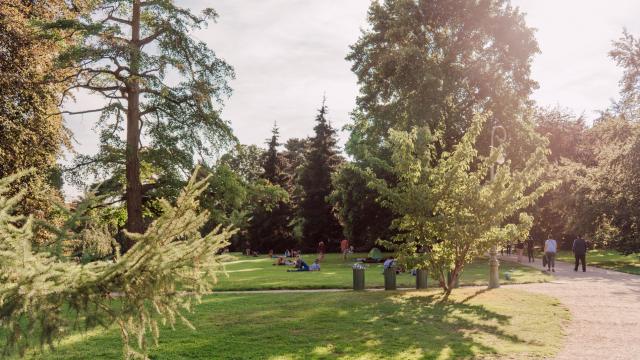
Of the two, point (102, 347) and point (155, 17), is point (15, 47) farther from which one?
point (102, 347)

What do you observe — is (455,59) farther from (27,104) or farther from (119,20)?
(27,104)

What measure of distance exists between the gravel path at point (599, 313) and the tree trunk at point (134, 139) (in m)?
14.0

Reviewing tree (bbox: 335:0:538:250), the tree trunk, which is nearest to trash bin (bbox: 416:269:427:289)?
the tree trunk

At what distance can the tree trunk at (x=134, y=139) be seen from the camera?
18047 mm

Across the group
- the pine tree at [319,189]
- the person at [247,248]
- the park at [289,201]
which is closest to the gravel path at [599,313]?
the park at [289,201]

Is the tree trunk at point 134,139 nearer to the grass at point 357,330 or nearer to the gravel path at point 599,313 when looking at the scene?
the grass at point 357,330

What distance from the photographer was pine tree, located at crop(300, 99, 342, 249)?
5028 centimetres

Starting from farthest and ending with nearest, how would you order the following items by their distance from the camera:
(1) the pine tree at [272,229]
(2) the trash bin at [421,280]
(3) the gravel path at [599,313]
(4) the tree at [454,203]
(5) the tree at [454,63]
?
(1) the pine tree at [272,229] < (5) the tree at [454,63] < (2) the trash bin at [421,280] < (4) the tree at [454,203] < (3) the gravel path at [599,313]

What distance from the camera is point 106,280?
4.53 metres

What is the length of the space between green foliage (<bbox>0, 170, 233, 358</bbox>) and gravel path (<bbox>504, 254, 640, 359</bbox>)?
7956 millimetres

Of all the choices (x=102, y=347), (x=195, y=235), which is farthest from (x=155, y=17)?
(x=195, y=235)

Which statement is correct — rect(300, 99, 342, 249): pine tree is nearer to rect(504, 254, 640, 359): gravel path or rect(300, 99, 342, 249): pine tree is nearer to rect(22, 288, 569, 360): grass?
rect(504, 254, 640, 359): gravel path

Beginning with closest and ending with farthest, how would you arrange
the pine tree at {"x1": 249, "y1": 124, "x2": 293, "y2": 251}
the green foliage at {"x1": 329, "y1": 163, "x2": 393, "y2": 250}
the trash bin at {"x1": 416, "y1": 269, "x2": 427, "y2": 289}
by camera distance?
the trash bin at {"x1": 416, "y1": 269, "x2": 427, "y2": 289}, the green foliage at {"x1": 329, "y1": 163, "x2": 393, "y2": 250}, the pine tree at {"x1": 249, "y1": 124, "x2": 293, "y2": 251}

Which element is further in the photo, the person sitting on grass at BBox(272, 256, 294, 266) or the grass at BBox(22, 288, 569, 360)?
the person sitting on grass at BBox(272, 256, 294, 266)
